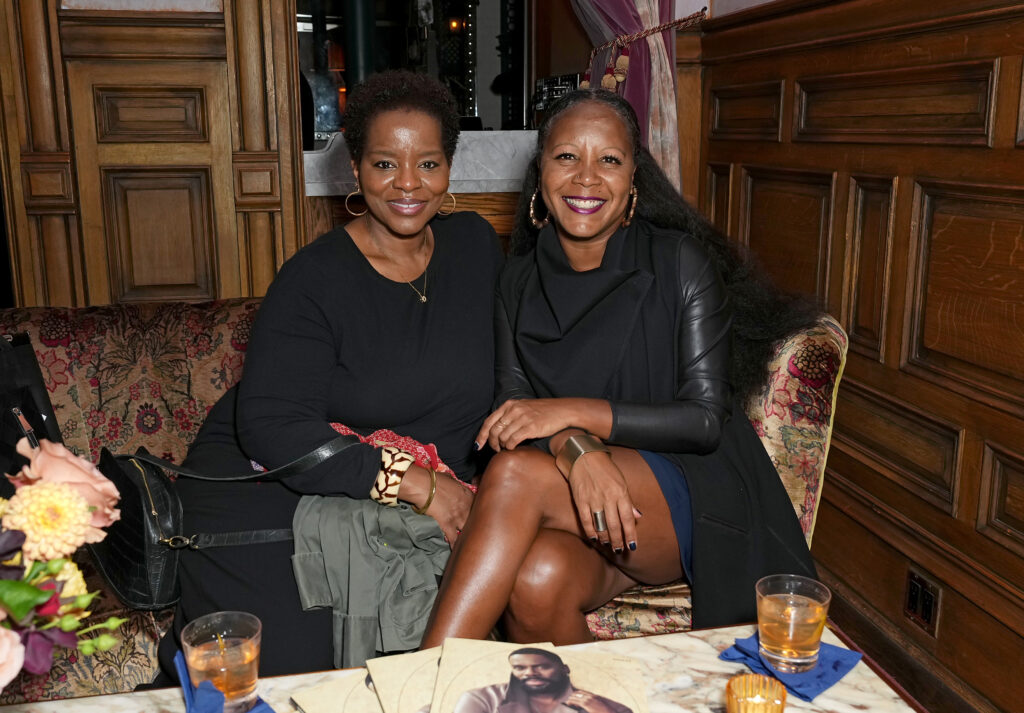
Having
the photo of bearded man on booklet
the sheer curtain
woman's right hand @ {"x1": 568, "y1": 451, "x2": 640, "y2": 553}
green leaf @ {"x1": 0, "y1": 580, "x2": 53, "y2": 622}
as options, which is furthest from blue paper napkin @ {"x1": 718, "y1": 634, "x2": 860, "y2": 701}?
the sheer curtain

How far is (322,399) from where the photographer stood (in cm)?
180

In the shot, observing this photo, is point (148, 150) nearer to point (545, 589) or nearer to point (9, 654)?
point (545, 589)

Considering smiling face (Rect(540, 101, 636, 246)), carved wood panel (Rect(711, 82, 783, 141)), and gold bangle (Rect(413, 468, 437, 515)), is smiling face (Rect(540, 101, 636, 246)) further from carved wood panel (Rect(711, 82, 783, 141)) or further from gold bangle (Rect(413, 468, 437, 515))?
carved wood panel (Rect(711, 82, 783, 141))

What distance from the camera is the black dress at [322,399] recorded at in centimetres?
171

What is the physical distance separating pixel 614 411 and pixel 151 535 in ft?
2.85

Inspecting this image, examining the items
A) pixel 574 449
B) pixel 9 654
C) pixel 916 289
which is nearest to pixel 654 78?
pixel 916 289

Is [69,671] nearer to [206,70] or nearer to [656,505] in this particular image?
[656,505]

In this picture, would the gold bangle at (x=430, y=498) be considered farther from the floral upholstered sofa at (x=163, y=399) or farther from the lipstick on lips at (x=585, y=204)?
the lipstick on lips at (x=585, y=204)

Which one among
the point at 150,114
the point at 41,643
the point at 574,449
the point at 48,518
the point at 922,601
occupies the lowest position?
the point at 922,601

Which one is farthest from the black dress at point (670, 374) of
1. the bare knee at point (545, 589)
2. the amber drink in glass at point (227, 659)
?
the amber drink in glass at point (227, 659)

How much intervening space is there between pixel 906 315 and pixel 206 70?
106 inches

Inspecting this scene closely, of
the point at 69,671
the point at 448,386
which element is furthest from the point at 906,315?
the point at 69,671

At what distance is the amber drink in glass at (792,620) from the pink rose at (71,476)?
2.62 feet

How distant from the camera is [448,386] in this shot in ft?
6.23
